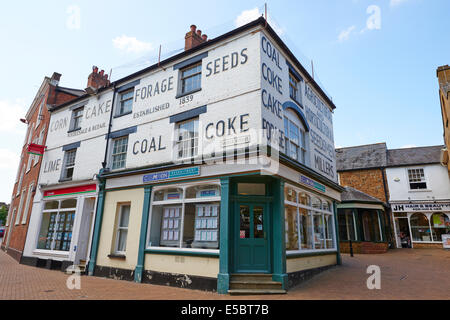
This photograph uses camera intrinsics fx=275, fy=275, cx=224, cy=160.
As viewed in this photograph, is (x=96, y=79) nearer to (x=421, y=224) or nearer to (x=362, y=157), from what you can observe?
(x=362, y=157)

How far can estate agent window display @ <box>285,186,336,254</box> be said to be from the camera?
31.0 feet

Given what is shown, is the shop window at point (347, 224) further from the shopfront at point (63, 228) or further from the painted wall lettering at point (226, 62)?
the shopfront at point (63, 228)

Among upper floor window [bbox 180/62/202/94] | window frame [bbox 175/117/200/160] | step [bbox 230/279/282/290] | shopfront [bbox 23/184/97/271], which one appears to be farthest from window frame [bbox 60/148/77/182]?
step [bbox 230/279/282/290]

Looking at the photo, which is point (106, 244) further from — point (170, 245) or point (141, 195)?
point (170, 245)

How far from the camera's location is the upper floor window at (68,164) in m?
14.3

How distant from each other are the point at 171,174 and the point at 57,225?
26.1ft

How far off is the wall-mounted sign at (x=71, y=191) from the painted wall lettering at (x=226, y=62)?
7.34 metres

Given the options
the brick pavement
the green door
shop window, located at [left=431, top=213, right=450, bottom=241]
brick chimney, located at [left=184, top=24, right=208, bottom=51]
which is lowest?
the brick pavement

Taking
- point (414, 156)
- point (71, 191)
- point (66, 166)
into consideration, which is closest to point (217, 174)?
point (71, 191)

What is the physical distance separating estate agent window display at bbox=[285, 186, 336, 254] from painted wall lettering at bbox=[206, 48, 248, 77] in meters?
4.73

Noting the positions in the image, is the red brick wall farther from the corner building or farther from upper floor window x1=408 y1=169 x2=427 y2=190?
the corner building

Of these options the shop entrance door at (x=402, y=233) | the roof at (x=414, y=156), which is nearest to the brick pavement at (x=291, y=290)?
the shop entrance door at (x=402, y=233)
